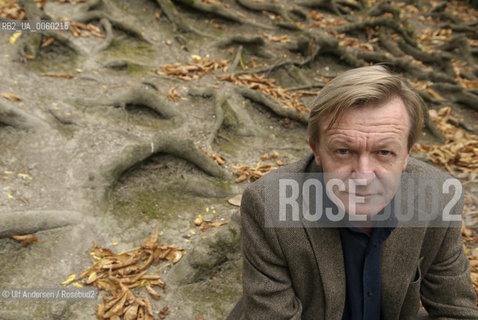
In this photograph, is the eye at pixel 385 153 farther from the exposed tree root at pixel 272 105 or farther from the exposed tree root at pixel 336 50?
the exposed tree root at pixel 336 50

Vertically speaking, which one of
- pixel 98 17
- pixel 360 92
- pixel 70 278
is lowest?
pixel 70 278

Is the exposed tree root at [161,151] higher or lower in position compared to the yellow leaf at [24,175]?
higher

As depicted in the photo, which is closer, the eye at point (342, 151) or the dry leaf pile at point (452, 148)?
the eye at point (342, 151)

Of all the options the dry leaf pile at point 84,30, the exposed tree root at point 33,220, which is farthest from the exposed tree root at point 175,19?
the exposed tree root at point 33,220

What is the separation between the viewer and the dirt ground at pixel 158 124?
11.1 feet

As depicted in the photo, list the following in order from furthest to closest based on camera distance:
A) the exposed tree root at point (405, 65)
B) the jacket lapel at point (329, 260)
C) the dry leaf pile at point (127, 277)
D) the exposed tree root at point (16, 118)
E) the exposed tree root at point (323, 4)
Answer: the exposed tree root at point (323, 4), the exposed tree root at point (405, 65), the exposed tree root at point (16, 118), the dry leaf pile at point (127, 277), the jacket lapel at point (329, 260)

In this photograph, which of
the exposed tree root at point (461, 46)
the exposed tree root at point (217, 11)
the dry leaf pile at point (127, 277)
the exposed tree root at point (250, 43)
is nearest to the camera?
the dry leaf pile at point (127, 277)

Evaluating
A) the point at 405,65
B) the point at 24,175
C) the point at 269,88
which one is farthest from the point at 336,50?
the point at 24,175

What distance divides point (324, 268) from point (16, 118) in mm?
3585

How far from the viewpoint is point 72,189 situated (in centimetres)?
381

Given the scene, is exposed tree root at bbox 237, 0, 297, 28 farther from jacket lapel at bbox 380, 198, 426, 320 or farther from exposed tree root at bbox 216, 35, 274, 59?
jacket lapel at bbox 380, 198, 426, 320

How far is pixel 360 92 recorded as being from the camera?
5.64ft

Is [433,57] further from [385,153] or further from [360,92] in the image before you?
[360,92]

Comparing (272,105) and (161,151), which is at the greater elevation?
(272,105)
